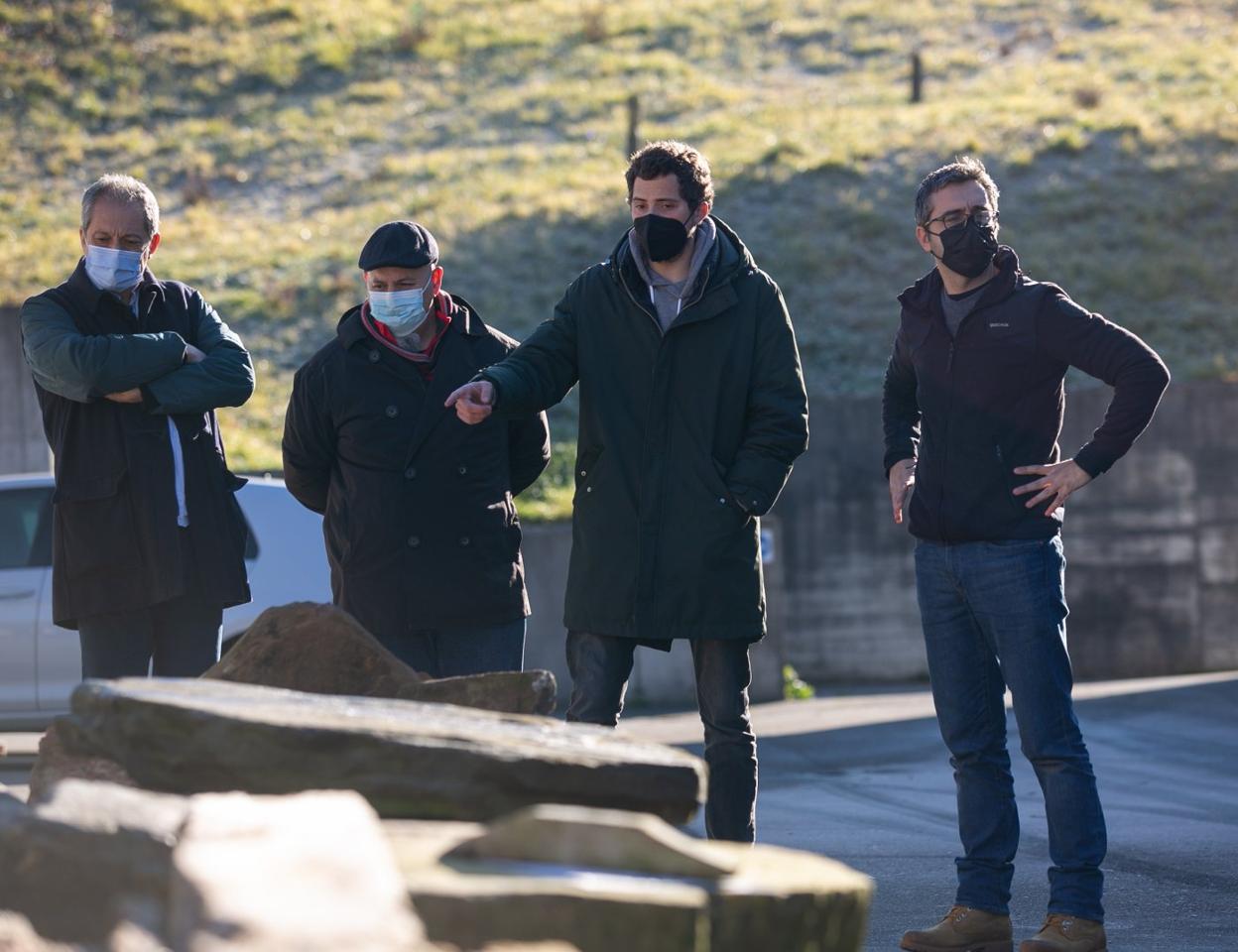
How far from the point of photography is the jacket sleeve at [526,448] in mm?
6043

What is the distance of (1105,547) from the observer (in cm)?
1587

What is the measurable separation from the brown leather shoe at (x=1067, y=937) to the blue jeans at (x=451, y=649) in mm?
1708

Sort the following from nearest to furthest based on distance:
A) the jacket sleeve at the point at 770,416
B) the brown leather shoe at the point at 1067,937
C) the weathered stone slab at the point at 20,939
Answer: the weathered stone slab at the point at 20,939 < the brown leather shoe at the point at 1067,937 < the jacket sleeve at the point at 770,416

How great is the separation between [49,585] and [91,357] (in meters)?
5.62

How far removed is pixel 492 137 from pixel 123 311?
2588cm

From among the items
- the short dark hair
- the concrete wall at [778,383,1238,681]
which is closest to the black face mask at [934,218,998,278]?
the short dark hair

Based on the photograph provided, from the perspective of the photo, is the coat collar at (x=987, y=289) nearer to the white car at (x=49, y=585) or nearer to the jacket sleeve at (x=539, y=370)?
the jacket sleeve at (x=539, y=370)

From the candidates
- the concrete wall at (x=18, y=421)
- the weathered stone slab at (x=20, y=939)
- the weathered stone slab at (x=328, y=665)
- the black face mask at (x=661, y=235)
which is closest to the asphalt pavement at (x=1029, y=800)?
the weathered stone slab at (x=328, y=665)

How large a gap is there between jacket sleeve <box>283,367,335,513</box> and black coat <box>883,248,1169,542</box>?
72.6 inches

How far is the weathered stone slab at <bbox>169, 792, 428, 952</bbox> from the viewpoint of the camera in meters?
2.66

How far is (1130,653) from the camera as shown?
51.9 ft

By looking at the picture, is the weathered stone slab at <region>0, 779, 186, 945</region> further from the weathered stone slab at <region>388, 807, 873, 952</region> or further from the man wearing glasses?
the man wearing glasses

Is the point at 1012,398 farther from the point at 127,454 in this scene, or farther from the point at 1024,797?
the point at 1024,797

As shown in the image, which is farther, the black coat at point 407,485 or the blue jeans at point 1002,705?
the black coat at point 407,485
